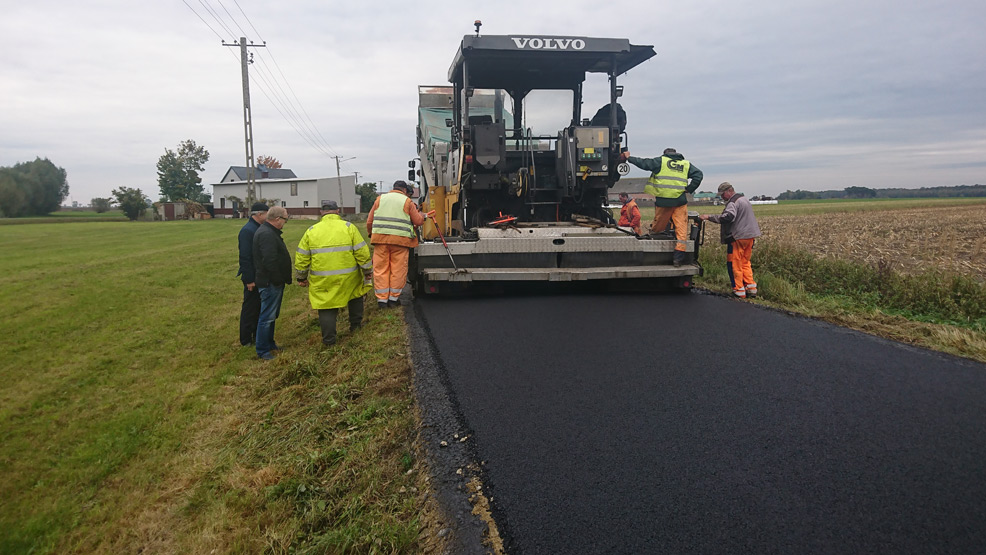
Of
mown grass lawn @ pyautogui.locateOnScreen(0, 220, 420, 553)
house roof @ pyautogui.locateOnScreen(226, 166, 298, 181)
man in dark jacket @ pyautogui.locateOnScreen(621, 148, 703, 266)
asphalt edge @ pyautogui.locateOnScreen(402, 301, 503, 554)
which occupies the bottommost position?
mown grass lawn @ pyautogui.locateOnScreen(0, 220, 420, 553)

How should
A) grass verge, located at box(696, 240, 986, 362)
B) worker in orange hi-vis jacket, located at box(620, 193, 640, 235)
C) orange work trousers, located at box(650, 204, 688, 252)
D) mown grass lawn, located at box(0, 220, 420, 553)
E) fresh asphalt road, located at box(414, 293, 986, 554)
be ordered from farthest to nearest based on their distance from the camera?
worker in orange hi-vis jacket, located at box(620, 193, 640, 235), orange work trousers, located at box(650, 204, 688, 252), grass verge, located at box(696, 240, 986, 362), mown grass lawn, located at box(0, 220, 420, 553), fresh asphalt road, located at box(414, 293, 986, 554)

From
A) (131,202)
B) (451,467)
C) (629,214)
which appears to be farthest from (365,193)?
(451,467)

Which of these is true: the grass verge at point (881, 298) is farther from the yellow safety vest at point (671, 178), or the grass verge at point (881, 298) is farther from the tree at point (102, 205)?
the tree at point (102, 205)

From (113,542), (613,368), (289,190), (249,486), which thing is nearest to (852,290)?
(613,368)

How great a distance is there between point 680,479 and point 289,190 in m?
56.2

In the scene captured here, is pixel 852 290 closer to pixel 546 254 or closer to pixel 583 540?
pixel 546 254

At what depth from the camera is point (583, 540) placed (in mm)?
2229

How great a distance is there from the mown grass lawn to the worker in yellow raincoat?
0.35 meters

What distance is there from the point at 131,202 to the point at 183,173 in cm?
2284

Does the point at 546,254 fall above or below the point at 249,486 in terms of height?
above

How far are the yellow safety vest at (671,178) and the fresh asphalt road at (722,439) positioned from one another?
8.92 ft

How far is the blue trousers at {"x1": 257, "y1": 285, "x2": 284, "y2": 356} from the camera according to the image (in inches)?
236

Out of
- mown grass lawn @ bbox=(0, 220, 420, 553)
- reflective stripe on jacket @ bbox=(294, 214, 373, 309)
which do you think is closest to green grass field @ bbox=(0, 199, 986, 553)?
mown grass lawn @ bbox=(0, 220, 420, 553)

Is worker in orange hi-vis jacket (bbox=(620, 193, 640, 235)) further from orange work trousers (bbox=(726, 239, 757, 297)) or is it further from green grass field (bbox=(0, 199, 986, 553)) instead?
orange work trousers (bbox=(726, 239, 757, 297))
